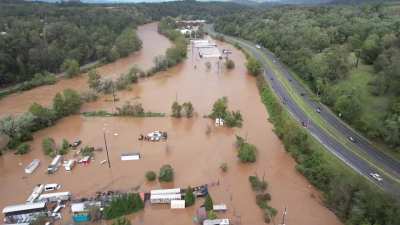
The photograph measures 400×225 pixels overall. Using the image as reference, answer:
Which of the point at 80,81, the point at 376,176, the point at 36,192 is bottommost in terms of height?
the point at 36,192

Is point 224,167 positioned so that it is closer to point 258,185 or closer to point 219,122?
point 258,185

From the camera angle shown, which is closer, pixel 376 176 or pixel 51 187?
pixel 376 176

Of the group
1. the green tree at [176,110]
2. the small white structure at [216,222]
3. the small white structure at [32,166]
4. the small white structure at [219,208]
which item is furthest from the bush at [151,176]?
the green tree at [176,110]

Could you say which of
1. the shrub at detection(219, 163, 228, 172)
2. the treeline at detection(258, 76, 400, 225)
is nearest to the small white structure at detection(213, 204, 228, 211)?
the shrub at detection(219, 163, 228, 172)

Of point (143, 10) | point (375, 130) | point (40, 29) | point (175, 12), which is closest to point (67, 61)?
point (40, 29)

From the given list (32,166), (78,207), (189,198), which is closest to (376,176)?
(189,198)

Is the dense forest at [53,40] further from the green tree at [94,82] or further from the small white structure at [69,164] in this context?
the small white structure at [69,164]
